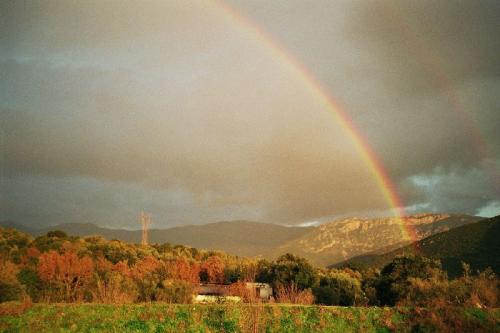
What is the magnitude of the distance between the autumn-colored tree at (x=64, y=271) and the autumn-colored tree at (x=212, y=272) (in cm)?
1816

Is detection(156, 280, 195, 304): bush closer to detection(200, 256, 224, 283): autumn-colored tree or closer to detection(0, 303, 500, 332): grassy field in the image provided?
detection(0, 303, 500, 332): grassy field

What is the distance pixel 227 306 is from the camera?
20.9 metres

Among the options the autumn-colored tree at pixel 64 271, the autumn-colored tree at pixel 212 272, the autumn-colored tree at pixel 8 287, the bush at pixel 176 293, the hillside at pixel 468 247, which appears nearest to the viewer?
the autumn-colored tree at pixel 8 287

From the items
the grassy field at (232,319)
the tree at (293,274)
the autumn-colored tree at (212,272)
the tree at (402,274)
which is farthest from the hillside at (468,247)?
the grassy field at (232,319)

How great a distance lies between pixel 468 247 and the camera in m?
71.1

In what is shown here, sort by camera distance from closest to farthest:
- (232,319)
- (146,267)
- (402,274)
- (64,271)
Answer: (232,319), (64,271), (402,274), (146,267)

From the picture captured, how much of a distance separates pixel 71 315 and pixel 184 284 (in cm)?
1186

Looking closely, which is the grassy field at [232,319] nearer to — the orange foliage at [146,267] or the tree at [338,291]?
the tree at [338,291]

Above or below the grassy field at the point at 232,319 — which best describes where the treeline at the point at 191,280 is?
above

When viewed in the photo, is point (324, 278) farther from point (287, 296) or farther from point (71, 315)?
point (71, 315)

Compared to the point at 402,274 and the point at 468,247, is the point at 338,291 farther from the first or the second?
the point at 468,247

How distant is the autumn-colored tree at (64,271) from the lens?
Answer: 3809 centimetres

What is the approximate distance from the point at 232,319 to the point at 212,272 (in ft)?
139

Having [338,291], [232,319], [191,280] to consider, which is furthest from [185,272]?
[232,319]
